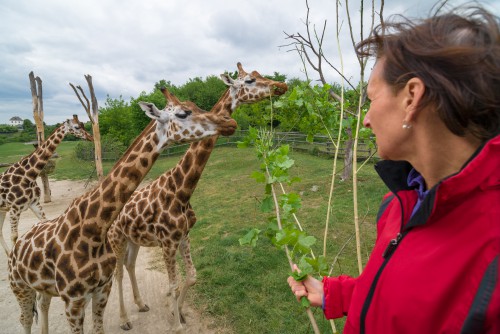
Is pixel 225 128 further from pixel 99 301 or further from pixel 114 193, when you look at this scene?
pixel 99 301

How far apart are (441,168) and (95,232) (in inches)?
92.2

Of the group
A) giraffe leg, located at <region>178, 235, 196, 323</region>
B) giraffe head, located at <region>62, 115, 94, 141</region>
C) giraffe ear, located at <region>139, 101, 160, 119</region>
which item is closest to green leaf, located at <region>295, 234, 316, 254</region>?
giraffe ear, located at <region>139, 101, 160, 119</region>

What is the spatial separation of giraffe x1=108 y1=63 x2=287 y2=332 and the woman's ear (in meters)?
2.24

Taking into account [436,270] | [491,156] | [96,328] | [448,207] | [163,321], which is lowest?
[163,321]

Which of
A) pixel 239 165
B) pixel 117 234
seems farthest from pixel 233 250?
pixel 239 165

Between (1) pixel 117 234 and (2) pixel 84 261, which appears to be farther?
(1) pixel 117 234

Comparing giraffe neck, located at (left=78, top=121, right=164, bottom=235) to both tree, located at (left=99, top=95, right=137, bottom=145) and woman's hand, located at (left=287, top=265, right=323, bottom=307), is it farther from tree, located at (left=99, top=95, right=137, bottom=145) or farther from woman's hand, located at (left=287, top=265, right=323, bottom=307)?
tree, located at (left=99, top=95, right=137, bottom=145)

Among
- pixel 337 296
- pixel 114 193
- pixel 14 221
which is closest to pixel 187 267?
pixel 114 193

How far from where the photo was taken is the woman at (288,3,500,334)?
0.78 meters

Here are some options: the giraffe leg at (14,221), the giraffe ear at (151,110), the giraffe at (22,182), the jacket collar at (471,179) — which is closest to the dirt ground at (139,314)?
the giraffe leg at (14,221)

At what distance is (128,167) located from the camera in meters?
2.37

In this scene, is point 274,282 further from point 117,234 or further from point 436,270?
point 436,270

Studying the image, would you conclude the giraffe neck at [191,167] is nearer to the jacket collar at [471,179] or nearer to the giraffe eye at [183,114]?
the giraffe eye at [183,114]

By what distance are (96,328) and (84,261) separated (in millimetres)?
759
